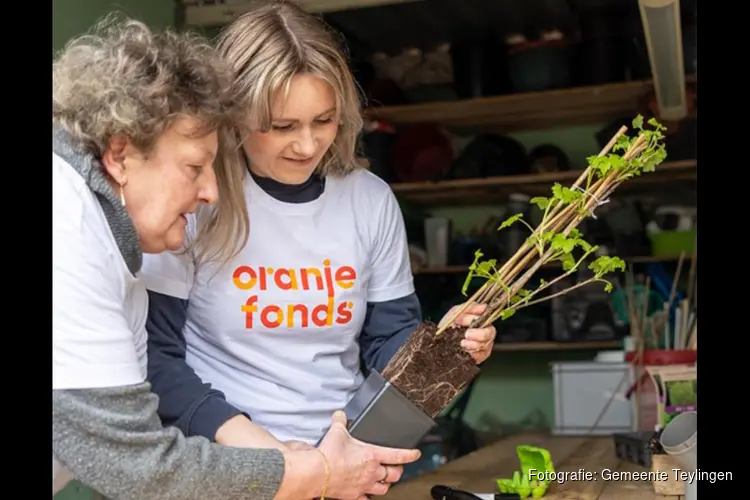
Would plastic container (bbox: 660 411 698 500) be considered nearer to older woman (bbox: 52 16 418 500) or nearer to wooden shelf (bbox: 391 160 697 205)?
older woman (bbox: 52 16 418 500)

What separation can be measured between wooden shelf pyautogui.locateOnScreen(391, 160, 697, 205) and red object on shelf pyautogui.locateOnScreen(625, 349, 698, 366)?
103cm

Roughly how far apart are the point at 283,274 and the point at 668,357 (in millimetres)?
2448

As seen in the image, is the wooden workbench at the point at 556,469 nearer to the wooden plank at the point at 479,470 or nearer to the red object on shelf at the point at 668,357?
the wooden plank at the point at 479,470

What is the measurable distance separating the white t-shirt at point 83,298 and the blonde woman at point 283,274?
350mm

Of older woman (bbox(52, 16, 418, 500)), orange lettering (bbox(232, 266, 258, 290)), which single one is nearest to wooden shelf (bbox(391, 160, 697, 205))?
orange lettering (bbox(232, 266, 258, 290))

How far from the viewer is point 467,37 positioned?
4617 millimetres

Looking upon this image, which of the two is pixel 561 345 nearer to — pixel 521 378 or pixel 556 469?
pixel 521 378

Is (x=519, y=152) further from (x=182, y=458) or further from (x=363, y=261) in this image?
(x=182, y=458)

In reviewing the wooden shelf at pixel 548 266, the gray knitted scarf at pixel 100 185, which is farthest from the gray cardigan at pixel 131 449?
the wooden shelf at pixel 548 266

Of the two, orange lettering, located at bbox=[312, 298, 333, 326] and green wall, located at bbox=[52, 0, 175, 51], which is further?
green wall, located at bbox=[52, 0, 175, 51]

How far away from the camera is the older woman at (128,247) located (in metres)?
0.98

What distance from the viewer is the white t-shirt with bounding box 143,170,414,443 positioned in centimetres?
150

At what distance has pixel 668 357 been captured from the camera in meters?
3.51
